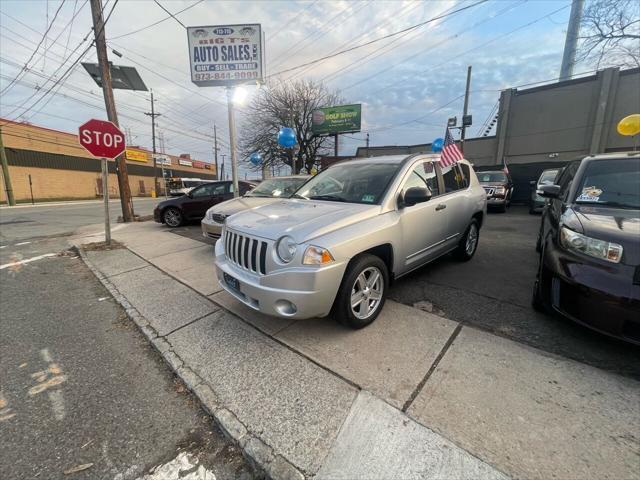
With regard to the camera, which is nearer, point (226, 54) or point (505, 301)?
point (505, 301)

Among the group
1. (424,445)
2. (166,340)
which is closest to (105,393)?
(166,340)

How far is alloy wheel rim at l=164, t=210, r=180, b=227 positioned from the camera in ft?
30.0

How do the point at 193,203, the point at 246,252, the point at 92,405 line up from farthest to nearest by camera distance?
1. the point at 193,203
2. the point at 246,252
3. the point at 92,405

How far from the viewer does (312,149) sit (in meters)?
29.3

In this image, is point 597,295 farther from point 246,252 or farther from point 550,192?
point 246,252

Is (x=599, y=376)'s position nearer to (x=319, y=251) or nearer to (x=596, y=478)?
(x=596, y=478)

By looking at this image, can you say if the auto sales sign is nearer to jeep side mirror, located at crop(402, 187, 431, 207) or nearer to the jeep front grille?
the jeep front grille

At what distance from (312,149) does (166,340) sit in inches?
1119

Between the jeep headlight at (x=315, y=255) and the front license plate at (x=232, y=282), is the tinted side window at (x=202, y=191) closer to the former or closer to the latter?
the front license plate at (x=232, y=282)

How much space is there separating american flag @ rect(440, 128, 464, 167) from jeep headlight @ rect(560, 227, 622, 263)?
71.4 inches

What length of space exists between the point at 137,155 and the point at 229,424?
50.3m

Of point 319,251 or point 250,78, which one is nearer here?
point 319,251

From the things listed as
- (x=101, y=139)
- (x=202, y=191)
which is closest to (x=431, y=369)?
(x=101, y=139)

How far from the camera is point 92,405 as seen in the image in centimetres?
209
